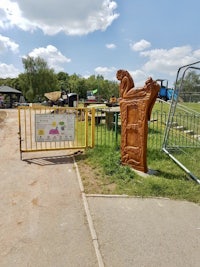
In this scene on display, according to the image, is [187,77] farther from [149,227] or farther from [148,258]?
[148,258]

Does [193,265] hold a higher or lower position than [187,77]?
lower

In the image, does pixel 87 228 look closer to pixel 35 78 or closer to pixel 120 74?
pixel 120 74

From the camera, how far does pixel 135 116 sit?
596cm

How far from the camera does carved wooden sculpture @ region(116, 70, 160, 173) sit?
5.57 meters

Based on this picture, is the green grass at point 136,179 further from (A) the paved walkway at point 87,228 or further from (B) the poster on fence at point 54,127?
(B) the poster on fence at point 54,127

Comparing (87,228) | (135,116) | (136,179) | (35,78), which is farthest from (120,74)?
(35,78)

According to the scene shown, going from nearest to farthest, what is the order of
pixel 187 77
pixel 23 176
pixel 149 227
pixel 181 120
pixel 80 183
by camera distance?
pixel 149 227 → pixel 80 183 → pixel 23 176 → pixel 187 77 → pixel 181 120

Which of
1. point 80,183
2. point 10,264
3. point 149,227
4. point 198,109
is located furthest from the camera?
point 198,109

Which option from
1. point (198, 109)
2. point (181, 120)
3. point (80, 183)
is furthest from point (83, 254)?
point (181, 120)

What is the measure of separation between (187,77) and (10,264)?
638 cm

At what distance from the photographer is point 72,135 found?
762 cm

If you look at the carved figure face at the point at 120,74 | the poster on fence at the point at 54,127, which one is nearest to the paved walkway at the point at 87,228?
the poster on fence at the point at 54,127

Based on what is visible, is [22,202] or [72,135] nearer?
[22,202]

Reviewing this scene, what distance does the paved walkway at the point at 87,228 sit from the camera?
2.96m
